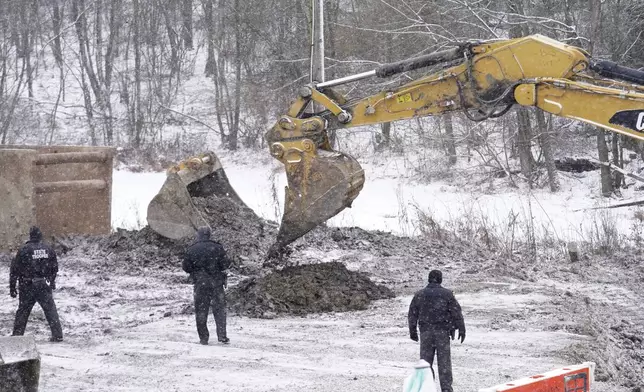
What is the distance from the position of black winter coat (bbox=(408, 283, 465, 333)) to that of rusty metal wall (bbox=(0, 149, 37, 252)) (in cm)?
953

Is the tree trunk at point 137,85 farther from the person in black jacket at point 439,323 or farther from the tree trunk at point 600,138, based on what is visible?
the person in black jacket at point 439,323

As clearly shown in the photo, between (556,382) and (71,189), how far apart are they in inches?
514

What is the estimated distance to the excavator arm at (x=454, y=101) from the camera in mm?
9898

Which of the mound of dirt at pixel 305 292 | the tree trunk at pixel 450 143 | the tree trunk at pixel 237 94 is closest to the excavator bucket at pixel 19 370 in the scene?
the mound of dirt at pixel 305 292

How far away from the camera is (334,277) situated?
13.2 m

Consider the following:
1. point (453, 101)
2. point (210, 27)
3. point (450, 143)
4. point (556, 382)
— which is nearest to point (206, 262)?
point (453, 101)

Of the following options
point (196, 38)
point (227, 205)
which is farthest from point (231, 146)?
point (227, 205)

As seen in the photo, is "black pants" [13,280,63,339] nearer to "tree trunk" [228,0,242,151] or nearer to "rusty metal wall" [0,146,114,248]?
"rusty metal wall" [0,146,114,248]

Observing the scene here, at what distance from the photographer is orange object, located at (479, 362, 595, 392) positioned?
4.94m

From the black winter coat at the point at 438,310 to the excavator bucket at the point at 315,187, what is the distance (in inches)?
159

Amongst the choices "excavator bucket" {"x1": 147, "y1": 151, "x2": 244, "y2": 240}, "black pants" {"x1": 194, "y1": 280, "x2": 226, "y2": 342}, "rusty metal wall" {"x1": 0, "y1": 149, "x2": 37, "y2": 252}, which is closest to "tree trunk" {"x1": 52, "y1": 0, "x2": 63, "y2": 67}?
"rusty metal wall" {"x1": 0, "y1": 149, "x2": 37, "y2": 252}

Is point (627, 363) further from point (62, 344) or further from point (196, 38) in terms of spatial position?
point (196, 38)

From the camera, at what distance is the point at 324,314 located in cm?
1213

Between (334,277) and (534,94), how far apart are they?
14.0 ft
